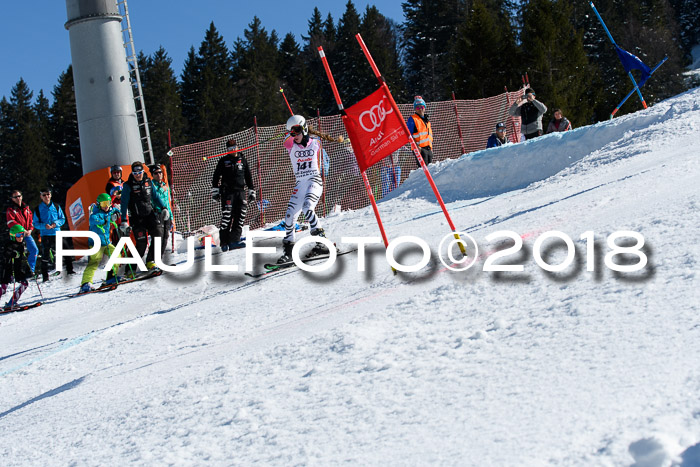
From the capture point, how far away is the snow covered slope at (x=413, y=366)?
287cm

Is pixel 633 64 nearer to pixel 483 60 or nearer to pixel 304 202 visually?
pixel 304 202

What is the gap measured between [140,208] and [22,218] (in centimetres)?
248

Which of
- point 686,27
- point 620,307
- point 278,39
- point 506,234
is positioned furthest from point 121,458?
point 686,27

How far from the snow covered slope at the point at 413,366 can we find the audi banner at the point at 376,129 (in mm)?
1181

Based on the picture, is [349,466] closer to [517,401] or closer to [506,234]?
[517,401]

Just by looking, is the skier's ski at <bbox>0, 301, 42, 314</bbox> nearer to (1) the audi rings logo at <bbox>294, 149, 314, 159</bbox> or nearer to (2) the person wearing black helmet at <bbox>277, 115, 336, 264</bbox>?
(2) the person wearing black helmet at <bbox>277, 115, 336, 264</bbox>

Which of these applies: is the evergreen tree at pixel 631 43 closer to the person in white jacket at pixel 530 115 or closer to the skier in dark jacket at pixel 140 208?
the person in white jacket at pixel 530 115

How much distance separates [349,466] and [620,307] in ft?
6.34

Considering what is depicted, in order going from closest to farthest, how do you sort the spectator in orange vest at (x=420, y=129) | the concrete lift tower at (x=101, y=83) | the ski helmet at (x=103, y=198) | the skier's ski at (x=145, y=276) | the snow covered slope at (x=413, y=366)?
the snow covered slope at (x=413, y=366) < the ski helmet at (x=103, y=198) < the skier's ski at (x=145, y=276) < the spectator in orange vest at (x=420, y=129) < the concrete lift tower at (x=101, y=83)

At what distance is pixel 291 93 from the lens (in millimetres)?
60656

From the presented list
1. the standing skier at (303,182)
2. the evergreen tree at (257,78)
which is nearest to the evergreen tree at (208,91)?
the evergreen tree at (257,78)

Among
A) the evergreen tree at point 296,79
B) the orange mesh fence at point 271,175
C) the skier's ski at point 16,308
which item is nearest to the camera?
the skier's ski at point 16,308

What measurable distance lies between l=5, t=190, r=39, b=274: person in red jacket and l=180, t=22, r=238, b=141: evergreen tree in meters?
42.9

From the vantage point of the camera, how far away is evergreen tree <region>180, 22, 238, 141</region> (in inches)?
2154
